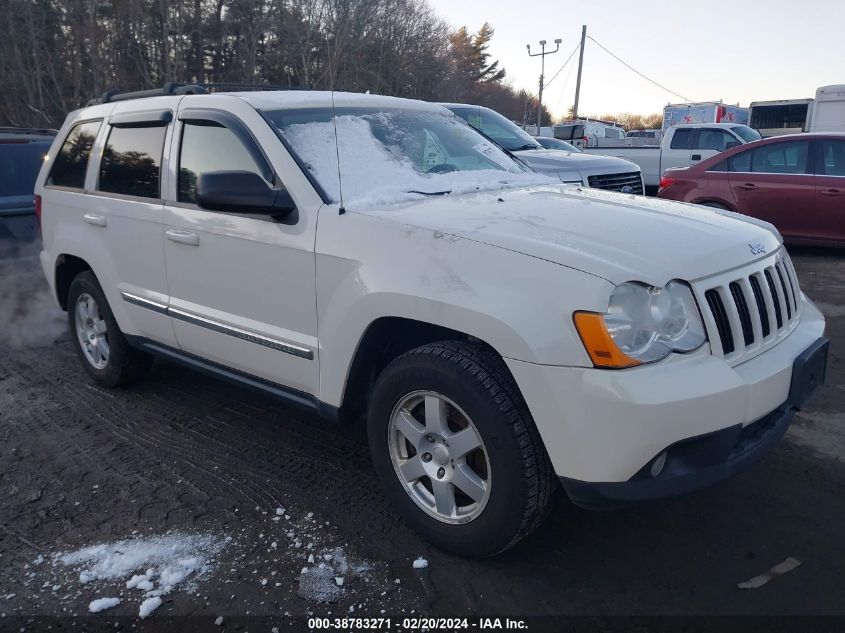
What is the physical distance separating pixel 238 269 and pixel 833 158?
805 centimetres

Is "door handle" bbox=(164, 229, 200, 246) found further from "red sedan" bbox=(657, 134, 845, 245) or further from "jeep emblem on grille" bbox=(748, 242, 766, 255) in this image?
"red sedan" bbox=(657, 134, 845, 245)

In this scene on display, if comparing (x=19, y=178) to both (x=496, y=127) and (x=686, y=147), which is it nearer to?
(x=496, y=127)

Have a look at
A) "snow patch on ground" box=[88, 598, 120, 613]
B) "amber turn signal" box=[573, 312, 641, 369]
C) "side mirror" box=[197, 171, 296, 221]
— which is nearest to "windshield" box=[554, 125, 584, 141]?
"side mirror" box=[197, 171, 296, 221]

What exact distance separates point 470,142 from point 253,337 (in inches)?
70.1

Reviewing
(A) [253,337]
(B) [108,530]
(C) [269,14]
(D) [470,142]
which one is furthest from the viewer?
(C) [269,14]

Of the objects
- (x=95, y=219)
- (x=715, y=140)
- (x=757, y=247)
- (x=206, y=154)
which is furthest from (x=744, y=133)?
(x=95, y=219)

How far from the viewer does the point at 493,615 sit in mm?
2467

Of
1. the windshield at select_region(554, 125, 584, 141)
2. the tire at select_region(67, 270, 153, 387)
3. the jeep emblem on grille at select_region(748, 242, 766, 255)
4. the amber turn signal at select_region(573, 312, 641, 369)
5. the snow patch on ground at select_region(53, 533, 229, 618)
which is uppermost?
the windshield at select_region(554, 125, 584, 141)

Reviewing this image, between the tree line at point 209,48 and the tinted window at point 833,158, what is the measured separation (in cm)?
2075

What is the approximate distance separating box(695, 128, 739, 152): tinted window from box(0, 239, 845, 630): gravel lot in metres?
10.8

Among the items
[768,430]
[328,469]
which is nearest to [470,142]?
[328,469]

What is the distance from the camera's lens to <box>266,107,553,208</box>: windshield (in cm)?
321

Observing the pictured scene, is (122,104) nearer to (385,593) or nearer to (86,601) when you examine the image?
(86,601)

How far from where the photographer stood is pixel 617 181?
8391 mm
